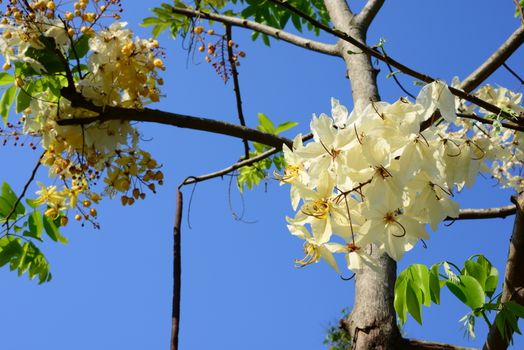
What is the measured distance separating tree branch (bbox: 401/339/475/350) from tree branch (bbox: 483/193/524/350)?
0.45 ft

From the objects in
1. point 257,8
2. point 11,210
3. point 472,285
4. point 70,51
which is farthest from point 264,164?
point 472,285

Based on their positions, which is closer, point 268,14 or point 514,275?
point 514,275

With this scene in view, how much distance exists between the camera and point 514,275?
175 centimetres

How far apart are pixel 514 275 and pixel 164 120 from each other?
115 centimetres

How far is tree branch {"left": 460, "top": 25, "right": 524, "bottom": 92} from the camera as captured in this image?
7.59ft

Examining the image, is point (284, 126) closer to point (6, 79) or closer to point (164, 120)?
point (164, 120)

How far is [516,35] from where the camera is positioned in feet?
7.70

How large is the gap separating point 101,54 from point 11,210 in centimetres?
88

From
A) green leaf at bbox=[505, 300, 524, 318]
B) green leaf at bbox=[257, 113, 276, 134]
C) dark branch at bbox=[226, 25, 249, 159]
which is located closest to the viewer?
green leaf at bbox=[505, 300, 524, 318]

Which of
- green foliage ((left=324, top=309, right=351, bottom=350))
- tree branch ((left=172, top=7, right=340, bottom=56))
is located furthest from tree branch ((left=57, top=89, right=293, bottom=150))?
green foliage ((left=324, top=309, right=351, bottom=350))

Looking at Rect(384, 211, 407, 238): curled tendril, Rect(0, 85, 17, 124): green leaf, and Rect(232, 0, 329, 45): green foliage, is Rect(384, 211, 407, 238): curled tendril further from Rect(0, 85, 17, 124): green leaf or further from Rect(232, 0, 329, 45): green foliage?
Rect(232, 0, 329, 45): green foliage

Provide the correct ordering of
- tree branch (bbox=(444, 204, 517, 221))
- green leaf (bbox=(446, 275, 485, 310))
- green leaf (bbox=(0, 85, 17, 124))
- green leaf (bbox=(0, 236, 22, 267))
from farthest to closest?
1. green leaf (bbox=(0, 236, 22, 267))
2. tree branch (bbox=(444, 204, 517, 221))
3. green leaf (bbox=(0, 85, 17, 124))
4. green leaf (bbox=(446, 275, 485, 310))

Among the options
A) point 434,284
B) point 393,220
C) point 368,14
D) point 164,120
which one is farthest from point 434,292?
point 368,14

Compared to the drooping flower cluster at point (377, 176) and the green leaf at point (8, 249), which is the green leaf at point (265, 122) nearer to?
the green leaf at point (8, 249)
